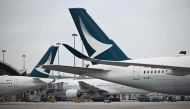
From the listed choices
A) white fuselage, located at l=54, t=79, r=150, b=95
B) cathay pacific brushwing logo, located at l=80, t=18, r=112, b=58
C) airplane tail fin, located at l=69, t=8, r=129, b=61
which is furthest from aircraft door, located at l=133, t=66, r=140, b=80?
white fuselage, located at l=54, t=79, r=150, b=95

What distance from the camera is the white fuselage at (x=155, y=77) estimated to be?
80.7 ft

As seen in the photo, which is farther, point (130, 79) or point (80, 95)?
point (80, 95)

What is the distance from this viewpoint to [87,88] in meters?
52.9

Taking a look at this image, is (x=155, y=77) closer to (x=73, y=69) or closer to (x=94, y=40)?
(x=94, y=40)

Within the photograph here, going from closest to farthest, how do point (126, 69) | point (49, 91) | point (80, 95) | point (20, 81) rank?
point (126, 69), point (20, 81), point (80, 95), point (49, 91)

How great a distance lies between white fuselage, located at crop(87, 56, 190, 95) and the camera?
80.7 feet

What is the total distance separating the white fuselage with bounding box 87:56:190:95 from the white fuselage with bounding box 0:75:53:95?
56.1 ft

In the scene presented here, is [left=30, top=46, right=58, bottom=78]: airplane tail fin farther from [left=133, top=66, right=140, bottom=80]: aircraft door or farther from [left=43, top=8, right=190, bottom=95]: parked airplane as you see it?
[left=133, top=66, right=140, bottom=80]: aircraft door

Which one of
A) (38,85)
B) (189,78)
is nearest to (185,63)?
(189,78)

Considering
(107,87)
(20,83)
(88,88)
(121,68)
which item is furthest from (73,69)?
(88,88)

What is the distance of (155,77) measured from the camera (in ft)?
83.0

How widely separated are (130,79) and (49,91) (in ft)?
114

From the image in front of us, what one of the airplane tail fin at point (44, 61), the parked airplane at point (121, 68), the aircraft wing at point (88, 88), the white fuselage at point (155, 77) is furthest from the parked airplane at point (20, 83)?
the white fuselage at point (155, 77)

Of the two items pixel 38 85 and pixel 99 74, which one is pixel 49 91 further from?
pixel 99 74
